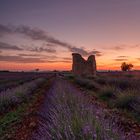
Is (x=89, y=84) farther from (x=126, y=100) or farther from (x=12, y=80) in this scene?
(x=12, y=80)

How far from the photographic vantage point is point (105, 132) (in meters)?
2.35

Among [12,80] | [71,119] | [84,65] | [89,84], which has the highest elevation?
[84,65]

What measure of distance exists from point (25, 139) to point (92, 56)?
37.0 metres

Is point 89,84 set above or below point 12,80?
above

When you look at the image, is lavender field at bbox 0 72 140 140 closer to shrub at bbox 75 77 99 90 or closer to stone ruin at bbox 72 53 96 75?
shrub at bbox 75 77 99 90

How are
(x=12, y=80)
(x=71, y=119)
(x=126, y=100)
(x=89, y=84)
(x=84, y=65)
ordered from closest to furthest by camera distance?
1. (x=71, y=119)
2. (x=126, y=100)
3. (x=89, y=84)
4. (x=12, y=80)
5. (x=84, y=65)

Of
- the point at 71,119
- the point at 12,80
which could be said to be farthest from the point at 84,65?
the point at 71,119

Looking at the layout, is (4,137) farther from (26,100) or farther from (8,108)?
(26,100)

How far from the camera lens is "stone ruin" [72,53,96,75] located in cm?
3938

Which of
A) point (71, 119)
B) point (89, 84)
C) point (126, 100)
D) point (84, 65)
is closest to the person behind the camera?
point (71, 119)

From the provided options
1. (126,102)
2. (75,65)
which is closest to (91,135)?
(126,102)

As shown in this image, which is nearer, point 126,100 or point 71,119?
point 71,119

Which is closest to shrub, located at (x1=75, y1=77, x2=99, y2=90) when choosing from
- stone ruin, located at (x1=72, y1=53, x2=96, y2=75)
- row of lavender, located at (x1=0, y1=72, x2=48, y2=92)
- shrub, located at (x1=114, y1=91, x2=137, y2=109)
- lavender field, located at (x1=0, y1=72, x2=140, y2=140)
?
lavender field, located at (x1=0, y1=72, x2=140, y2=140)

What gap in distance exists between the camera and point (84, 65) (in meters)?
40.2
